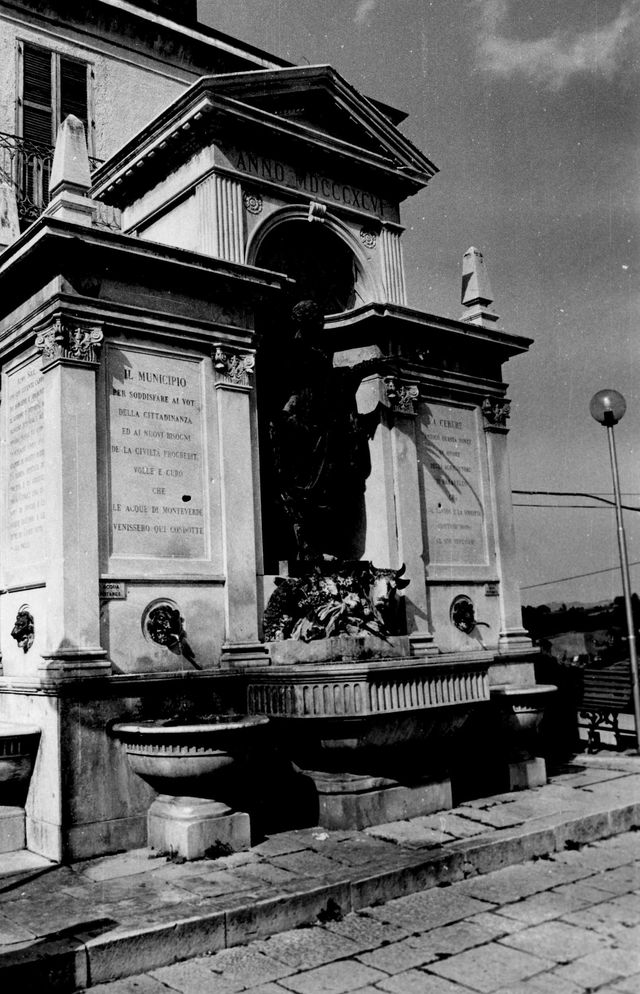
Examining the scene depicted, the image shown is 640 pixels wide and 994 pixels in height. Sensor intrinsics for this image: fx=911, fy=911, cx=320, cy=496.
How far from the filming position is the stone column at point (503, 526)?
1283 cm

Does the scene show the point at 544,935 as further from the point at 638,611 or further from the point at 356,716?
the point at 638,611

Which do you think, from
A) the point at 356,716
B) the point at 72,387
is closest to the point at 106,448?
the point at 72,387

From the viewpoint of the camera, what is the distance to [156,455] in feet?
32.0

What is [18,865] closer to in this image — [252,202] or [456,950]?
[456,950]

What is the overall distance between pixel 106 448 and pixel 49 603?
1.67m

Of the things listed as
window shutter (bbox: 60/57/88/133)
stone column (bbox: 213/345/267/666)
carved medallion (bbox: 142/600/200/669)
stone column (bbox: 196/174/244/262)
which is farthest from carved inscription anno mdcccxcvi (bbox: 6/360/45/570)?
window shutter (bbox: 60/57/88/133)

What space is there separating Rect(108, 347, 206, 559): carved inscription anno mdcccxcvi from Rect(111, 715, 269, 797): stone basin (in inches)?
79.0

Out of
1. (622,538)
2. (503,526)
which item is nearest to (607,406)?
(622,538)

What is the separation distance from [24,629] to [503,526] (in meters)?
6.87

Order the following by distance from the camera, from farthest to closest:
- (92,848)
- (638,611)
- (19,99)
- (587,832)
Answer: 1. (638,611)
2. (19,99)
3. (587,832)
4. (92,848)

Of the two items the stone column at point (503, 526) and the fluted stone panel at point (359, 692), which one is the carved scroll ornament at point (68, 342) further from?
the stone column at point (503, 526)

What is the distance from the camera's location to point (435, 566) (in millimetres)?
12266

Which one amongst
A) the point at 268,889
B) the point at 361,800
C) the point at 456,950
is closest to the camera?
the point at 456,950

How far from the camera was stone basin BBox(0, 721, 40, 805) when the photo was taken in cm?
845
